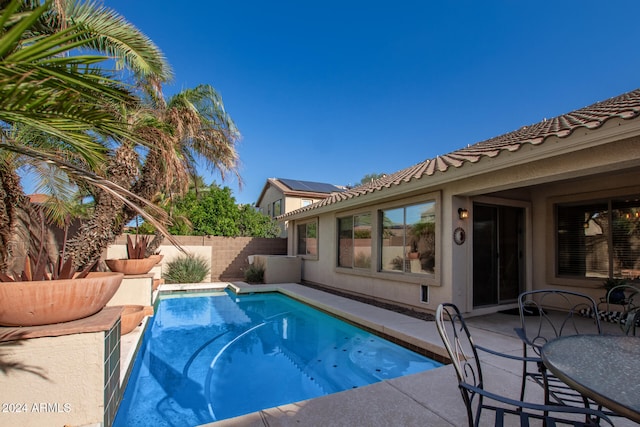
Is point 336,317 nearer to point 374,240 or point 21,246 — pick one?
point 374,240

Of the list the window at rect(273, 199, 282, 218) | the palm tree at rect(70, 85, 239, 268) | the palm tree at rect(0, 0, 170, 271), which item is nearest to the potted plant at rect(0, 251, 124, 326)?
the palm tree at rect(0, 0, 170, 271)

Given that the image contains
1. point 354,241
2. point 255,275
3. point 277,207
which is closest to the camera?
point 354,241

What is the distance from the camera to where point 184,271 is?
13891mm

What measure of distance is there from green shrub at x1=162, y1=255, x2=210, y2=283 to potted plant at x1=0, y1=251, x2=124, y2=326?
11.2m

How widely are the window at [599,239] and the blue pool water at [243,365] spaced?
466cm

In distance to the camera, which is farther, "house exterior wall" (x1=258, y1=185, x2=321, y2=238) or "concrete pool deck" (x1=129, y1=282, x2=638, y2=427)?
"house exterior wall" (x1=258, y1=185, x2=321, y2=238)

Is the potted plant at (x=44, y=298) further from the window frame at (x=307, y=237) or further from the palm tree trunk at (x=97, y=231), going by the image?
the window frame at (x=307, y=237)

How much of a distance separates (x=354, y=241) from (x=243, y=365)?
579cm

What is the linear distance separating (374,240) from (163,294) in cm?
776

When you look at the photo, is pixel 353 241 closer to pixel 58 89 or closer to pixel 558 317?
pixel 558 317

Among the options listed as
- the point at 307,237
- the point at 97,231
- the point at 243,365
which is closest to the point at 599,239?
the point at 243,365

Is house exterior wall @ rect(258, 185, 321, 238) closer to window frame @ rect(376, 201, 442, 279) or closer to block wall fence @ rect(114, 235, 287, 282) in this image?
block wall fence @ rect(114, 235, 287, 282)

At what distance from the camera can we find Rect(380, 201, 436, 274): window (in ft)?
24.6

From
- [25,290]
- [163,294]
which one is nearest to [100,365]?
[25,290]
